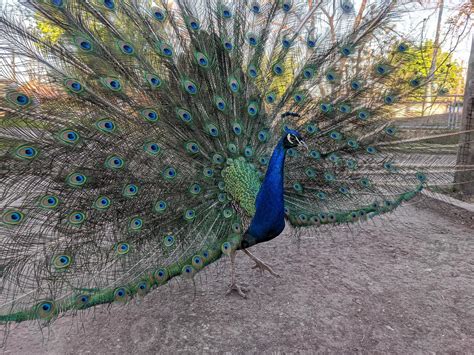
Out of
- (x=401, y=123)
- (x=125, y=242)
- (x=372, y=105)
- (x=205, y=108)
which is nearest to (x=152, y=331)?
(x=125, y=242)

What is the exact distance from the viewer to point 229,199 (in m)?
2.41

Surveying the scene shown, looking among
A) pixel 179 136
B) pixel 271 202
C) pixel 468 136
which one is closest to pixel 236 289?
pixel 271 202

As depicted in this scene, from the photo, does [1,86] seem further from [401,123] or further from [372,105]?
[401,123]

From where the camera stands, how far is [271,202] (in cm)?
220

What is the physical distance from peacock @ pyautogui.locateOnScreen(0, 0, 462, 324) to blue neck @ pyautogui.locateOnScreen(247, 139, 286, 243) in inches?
0.4

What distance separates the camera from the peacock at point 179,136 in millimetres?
1805

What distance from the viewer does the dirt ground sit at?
212cm

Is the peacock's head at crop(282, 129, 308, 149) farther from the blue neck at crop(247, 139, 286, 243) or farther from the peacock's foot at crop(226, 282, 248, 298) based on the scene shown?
the peacock's foot at crop(226, 282, 248, 298)

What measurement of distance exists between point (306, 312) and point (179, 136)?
1.63 m

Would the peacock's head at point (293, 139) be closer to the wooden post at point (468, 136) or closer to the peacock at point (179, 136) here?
the peacock at point (179, 136)

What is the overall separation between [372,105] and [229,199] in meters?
1.42

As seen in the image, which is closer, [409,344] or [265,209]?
[409,344]

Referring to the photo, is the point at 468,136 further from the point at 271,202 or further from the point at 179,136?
the point at 179,136

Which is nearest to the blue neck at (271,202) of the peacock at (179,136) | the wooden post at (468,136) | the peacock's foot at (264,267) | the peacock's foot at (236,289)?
the peacock at (179,136)
